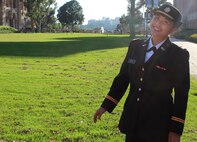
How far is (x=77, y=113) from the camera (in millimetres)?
7699

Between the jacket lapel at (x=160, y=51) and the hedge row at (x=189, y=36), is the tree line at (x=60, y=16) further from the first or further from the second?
the jacket lapel at (x=160, y=51)

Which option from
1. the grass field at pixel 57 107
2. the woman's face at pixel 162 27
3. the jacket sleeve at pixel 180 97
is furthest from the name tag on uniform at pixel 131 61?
the grass field at pixel 57 107

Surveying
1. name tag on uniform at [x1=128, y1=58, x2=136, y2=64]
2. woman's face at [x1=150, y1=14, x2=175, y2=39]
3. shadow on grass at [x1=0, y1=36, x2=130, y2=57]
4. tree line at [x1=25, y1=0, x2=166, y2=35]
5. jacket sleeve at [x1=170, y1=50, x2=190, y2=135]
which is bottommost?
shadow on grass at [x1=0, y1=36, x2=130, y2=57]

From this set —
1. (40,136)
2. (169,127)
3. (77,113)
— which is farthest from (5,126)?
(169,127)

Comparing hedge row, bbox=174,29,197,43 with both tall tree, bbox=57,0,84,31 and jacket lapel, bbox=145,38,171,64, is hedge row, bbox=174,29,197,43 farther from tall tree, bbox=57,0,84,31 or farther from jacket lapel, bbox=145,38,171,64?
tall tree, bbox=57,0,84,31

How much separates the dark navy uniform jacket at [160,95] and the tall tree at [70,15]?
120 m

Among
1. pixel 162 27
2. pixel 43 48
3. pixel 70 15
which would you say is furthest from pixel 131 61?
pixel 70 15

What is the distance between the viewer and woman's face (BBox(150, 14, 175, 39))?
351 centimetres

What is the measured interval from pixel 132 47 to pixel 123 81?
13.4 inches

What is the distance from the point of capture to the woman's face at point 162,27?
3.51 metres

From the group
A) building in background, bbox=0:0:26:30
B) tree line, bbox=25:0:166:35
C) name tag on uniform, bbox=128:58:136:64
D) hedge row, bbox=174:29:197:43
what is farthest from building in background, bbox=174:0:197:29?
name tag on uniform, bbox=128:58:136:64

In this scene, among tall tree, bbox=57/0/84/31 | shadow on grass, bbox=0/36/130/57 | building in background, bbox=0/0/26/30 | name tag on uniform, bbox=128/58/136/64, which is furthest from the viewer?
tall tree, bbox=57/0/84/31

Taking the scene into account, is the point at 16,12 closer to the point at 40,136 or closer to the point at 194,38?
the point at 194,38

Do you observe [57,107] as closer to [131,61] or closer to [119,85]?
[119,85]
